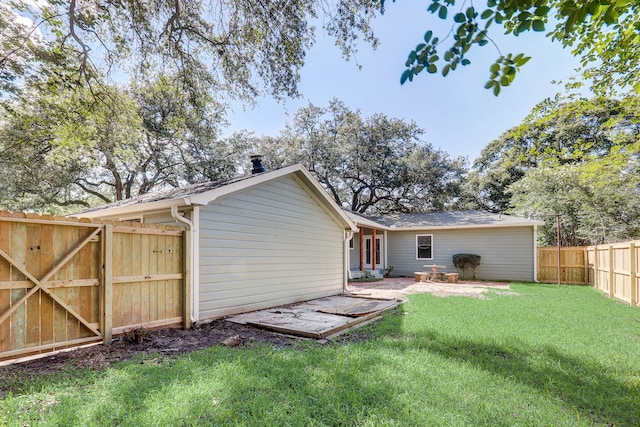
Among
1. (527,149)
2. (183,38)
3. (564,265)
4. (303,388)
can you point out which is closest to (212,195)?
(303,388)

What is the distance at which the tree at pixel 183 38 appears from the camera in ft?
20.7

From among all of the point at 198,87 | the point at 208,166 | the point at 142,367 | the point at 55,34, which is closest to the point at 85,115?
the point at 55,34

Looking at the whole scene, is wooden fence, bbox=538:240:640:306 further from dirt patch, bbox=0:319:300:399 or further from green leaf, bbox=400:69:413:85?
green leaf, bbox=400:69:413:85

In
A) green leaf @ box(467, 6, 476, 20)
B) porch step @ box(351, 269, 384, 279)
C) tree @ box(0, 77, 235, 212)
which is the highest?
tree @ box(0, 77, 235, 212)

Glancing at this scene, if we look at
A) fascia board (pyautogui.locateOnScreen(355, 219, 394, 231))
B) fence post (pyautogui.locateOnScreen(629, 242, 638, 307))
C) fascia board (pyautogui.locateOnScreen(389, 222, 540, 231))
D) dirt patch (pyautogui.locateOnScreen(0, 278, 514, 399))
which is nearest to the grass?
dirt patch (pyautogui.locateOnScreen(0, 278, 514, 399))

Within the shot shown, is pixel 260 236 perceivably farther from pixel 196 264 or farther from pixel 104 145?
pixel 104 145

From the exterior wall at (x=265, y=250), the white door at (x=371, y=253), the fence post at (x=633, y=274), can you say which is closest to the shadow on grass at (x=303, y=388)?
the exterior wall at (x=265, y=250)

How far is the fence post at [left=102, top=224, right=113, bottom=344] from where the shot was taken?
14.4ft

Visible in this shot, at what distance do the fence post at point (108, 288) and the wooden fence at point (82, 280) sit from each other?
0.01 m

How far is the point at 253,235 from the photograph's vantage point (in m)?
7.00

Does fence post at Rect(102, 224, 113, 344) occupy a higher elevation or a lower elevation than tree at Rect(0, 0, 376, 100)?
lower

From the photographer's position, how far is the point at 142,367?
3545mm

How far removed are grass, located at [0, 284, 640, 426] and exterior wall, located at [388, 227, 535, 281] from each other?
9.87 m

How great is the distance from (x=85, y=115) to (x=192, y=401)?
795 cm
